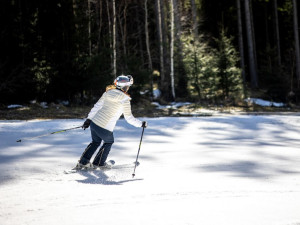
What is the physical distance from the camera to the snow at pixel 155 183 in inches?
168

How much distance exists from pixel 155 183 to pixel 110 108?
1.58 m

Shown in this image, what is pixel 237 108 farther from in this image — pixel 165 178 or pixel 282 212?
pixel 282 212

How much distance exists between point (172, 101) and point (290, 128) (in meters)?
9.65

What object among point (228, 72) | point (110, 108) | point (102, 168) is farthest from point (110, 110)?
point (228, 72)

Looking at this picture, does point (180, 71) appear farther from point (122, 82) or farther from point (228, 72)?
point (122, 82)

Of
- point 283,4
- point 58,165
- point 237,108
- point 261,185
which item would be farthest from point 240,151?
point 283,4

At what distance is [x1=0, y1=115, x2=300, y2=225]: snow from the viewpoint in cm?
427

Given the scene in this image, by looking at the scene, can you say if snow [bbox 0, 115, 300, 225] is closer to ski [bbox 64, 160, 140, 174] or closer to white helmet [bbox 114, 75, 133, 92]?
ski [bbox 64, 160, 140, 174]

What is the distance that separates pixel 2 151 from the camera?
823 cm

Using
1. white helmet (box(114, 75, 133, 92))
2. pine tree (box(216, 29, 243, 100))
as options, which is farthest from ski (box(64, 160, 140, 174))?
pine tree (box(216, 29, 243, 100))

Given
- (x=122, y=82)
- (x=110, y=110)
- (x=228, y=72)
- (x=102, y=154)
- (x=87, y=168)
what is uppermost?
(x=228, y=72)

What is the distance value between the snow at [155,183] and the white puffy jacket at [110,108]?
90 cm

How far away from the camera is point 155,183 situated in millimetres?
5852

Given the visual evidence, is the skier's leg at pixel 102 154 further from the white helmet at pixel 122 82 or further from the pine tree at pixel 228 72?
the pine tree at pixel 228 72
